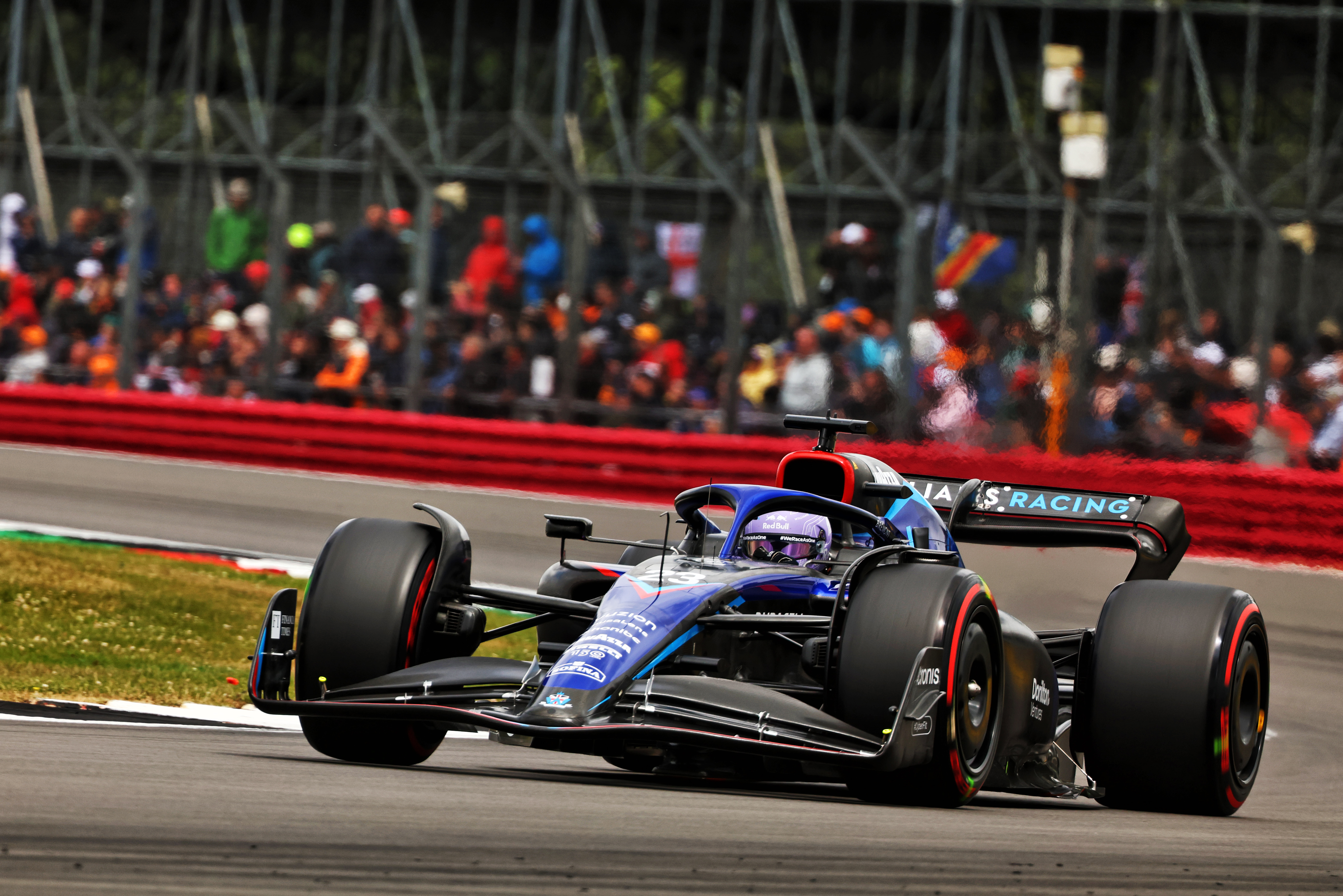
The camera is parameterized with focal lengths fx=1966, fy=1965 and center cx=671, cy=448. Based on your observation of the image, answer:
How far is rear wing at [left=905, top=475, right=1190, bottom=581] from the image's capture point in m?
8.12

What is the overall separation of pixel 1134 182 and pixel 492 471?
751 cm

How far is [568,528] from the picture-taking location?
22.7 ft

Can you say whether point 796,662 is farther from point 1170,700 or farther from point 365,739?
point 365,739

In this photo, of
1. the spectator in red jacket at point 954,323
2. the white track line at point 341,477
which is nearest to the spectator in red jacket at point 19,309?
the white track line at point 341,477

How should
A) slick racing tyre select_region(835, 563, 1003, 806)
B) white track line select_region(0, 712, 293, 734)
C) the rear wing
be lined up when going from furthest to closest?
the rear wing, white track line select_region(0, 712, 293, 734), slick racing tyre select_region(835, 563, 1003, 806)

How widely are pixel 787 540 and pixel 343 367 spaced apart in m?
11.1

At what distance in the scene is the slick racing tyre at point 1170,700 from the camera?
681 cm

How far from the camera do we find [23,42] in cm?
2389

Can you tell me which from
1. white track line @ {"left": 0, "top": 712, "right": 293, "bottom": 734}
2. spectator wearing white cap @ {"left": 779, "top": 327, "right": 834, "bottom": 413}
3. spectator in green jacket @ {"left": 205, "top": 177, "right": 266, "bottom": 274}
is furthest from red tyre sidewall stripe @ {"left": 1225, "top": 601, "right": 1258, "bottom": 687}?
spectator in green jacket @ {"left": 205, "top": 177, "right": 266, "bottom": 274}

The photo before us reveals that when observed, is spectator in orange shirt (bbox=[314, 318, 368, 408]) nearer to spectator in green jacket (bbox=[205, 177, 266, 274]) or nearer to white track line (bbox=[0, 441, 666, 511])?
white track line (bbox=[0, 441, 666, 511])

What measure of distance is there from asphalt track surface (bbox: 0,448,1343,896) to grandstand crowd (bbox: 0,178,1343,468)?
6272 millimetres

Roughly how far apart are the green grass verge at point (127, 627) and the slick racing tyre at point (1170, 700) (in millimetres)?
3779

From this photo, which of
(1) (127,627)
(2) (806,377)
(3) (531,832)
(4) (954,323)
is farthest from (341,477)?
(3) (531,832)

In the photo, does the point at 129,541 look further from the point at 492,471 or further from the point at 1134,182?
the point at 1134,182
